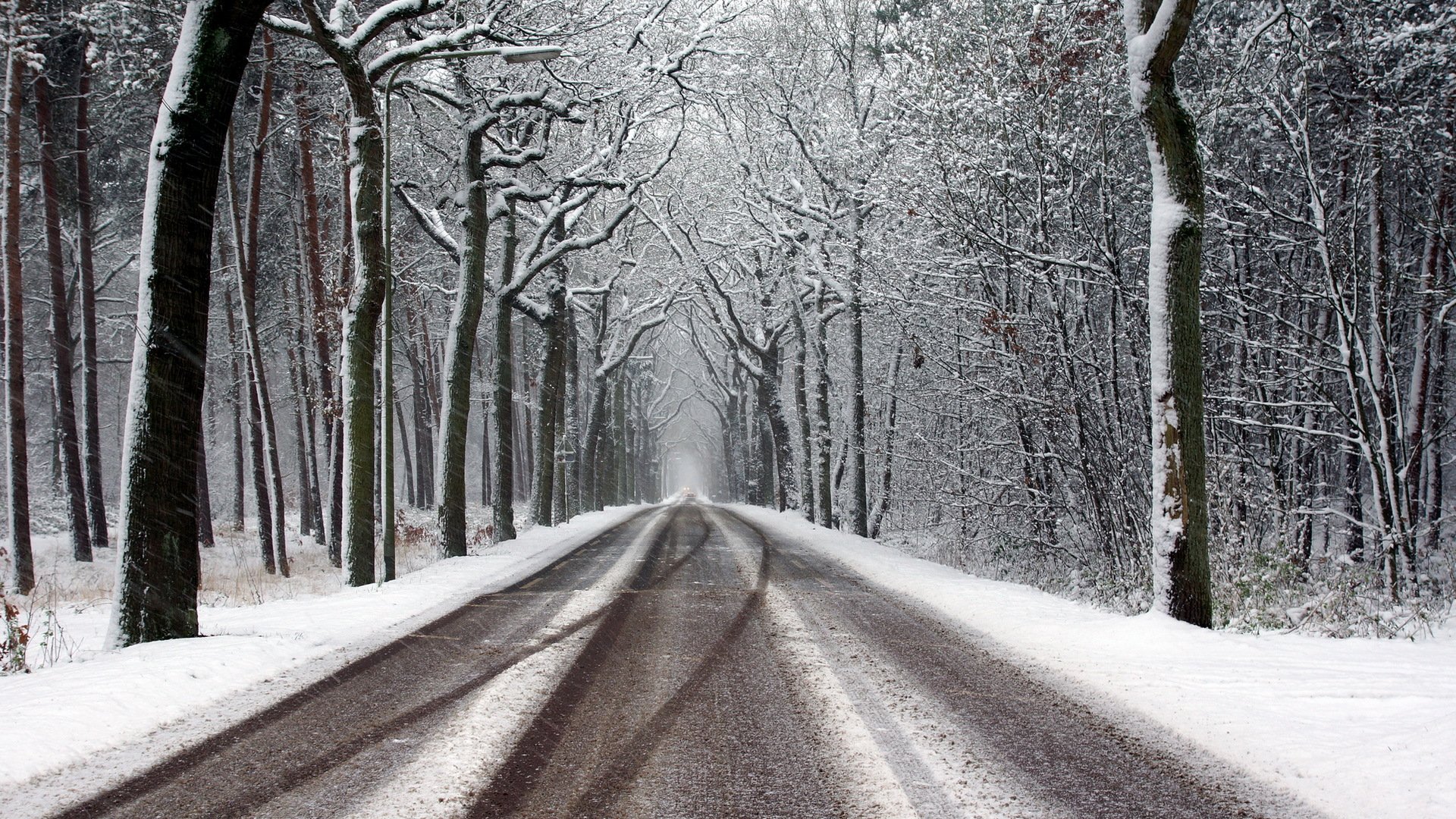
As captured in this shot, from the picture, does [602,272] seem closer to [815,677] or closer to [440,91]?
[440,91]

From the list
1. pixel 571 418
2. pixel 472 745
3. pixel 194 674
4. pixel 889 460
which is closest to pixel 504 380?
pixel 571 418

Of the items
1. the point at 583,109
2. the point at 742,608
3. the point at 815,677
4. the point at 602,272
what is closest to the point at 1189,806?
the point at 815,677

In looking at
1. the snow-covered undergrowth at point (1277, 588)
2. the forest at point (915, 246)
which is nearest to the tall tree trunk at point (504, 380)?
the forest at point (915, 246)

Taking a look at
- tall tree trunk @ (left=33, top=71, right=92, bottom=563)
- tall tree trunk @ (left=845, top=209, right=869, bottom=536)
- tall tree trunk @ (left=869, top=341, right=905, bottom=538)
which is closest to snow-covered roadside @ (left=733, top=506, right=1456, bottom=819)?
tall tree trunk @ (left=845, top=209, right=869, bottom=536)

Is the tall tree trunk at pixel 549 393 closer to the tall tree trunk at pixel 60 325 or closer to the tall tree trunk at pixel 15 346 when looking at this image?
the tall tree trunk at pixel 60 325

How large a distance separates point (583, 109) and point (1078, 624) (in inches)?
555

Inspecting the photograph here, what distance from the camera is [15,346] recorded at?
46.0ft

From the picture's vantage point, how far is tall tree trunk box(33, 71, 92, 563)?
49.1 feet

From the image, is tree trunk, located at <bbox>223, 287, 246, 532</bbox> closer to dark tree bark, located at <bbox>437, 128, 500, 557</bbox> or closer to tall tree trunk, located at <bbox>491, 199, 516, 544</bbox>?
tall tree trunk, located at <bbox>491, 199, 516, 544</bbox>

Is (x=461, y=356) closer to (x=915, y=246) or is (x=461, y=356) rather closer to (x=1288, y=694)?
(x=915, y=246)

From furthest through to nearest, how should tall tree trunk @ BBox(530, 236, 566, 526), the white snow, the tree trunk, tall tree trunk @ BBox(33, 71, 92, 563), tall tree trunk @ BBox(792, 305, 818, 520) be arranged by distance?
the tree trunk, tall tree trunk @ BBox(792, 305, 818, 520), tall tree trunk @ BBox(530, 236, 566, 526), tall tree trunk @ BBox(33, 71, 92, 563), the white snow

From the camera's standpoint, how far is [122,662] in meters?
5.56

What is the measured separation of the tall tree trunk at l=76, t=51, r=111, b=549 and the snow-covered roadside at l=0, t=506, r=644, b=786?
35.9ft

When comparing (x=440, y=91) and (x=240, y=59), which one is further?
(x=440, y=91)
